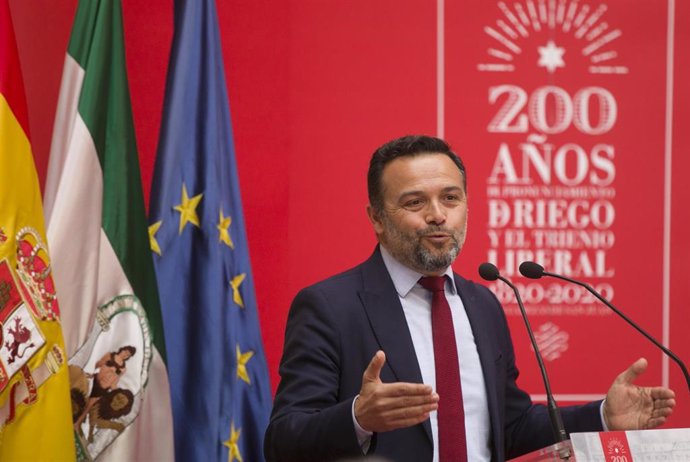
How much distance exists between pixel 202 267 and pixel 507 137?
1.32m

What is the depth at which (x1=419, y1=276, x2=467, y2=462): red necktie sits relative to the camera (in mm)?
2061

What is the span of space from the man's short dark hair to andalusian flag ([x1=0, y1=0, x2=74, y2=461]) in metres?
0.96

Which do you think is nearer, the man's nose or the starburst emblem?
the man's nose

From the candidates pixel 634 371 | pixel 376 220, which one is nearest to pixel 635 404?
pixel 634 371

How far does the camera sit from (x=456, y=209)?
225 cm

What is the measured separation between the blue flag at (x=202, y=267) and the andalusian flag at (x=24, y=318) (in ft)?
1.54

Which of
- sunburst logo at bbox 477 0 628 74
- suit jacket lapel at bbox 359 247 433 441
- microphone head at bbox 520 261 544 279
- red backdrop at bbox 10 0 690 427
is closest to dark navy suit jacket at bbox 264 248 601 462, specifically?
suit jacket lapel at bbox 359 247 433 441

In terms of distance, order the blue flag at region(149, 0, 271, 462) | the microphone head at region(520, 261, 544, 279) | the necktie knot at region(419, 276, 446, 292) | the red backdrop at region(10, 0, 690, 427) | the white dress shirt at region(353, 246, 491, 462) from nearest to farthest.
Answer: the microphone head at region(520, 261, 544, 279), the white dress shirt at region(353, 246, 491, 462), the necktie knot at region(419, 276, 446, 292), the blue flag at region(149, 0, 271, 462), the red backdrop at region(10, 0, 690, 427)

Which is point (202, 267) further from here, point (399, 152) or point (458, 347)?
point (458, 347)

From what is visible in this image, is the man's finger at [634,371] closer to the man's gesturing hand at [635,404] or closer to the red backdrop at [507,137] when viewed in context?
the man's gesturing hand at [635,404]

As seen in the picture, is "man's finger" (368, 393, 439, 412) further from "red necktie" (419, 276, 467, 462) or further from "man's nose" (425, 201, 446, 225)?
"man's nose" (425, 201, 446, 225)

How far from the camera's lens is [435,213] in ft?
7.24

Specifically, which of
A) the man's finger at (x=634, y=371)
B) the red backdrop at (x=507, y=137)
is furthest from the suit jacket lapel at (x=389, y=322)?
the red backdrop at (x=507, y=137)

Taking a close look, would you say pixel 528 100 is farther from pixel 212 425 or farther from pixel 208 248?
pixel 212 425
